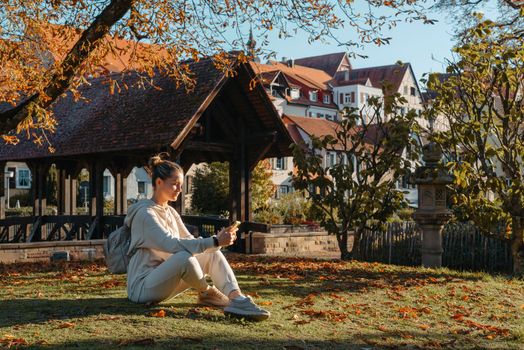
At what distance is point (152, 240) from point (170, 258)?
0.27m

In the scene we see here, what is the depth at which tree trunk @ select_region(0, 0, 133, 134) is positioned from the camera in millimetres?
10375

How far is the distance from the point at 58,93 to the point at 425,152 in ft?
28.4

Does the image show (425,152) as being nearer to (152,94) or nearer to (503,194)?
(503,194)

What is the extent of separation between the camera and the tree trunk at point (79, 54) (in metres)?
10.4

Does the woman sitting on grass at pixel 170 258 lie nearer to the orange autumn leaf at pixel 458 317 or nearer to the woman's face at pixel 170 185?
the woman's face at pixel 170 185

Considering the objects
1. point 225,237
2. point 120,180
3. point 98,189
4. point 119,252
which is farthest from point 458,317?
point 120,180

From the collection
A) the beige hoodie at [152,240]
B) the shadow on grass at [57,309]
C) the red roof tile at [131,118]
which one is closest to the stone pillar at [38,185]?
the red roof tile at [131,118]

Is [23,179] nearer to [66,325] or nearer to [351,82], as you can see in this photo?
[351,82]

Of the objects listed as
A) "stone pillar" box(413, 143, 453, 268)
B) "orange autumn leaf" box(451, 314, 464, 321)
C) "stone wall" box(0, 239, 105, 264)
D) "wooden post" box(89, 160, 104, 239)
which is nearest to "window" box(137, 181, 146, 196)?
"wooden post" box(89, 160, 104, 239)

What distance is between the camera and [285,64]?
95.9m

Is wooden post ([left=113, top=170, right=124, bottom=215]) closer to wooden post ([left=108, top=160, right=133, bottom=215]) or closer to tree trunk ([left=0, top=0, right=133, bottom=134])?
wooden post ([left=108, top=160, right=133, bottom=215])

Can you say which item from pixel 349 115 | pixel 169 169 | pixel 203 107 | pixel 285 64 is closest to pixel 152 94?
pixel 203 107

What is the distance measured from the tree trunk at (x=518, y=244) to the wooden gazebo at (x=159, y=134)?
7591 millimetres

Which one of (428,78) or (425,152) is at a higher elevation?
(428,78)
